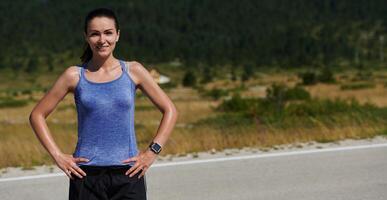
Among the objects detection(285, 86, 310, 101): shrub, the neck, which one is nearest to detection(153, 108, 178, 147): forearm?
the neck

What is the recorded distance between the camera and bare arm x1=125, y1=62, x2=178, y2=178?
115 inches

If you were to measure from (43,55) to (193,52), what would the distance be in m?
36.2

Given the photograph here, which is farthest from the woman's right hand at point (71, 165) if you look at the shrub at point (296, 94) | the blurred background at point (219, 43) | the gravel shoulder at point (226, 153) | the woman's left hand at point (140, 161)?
the blurred background at point (219, 43)

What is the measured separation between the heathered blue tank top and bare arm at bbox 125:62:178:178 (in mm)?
35

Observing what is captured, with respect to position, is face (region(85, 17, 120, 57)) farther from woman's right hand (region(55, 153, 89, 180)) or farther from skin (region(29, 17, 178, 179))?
woman's right hand (region(55, 153, 89, 180))

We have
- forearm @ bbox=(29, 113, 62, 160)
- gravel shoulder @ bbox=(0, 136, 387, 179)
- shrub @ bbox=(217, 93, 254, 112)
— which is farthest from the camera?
shrub @ bbox=(217, 93, 254, 112)

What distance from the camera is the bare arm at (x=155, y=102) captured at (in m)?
2.93

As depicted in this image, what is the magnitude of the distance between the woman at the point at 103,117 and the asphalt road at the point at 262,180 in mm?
3383

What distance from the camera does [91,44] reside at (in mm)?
2912

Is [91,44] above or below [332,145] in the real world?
above

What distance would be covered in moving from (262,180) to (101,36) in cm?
440

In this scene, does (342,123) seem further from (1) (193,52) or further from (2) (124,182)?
(1) (193,52)

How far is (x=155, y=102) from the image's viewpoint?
9.91 ft

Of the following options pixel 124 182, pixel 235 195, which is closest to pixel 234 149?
pixel 235 195
